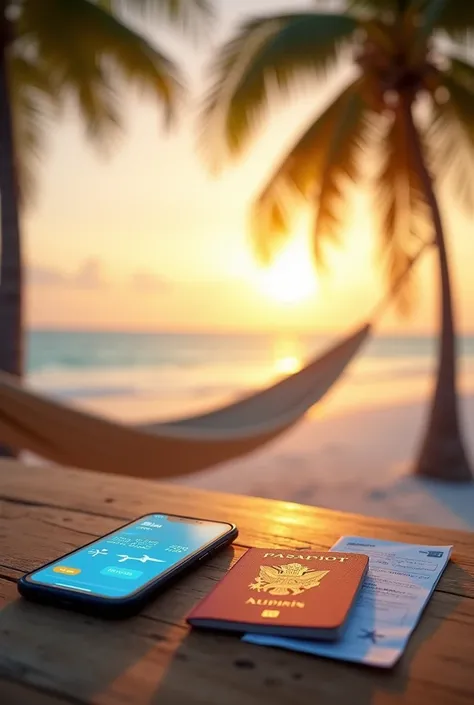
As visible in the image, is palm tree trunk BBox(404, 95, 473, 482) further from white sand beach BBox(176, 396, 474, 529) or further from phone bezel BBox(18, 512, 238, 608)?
phone bezel BBox(18, 512, 238, 608)

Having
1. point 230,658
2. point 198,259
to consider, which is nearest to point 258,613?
point 230,658

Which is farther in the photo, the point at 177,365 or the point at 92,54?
the point at 177,365

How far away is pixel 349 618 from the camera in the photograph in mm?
444

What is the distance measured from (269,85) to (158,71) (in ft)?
1.95

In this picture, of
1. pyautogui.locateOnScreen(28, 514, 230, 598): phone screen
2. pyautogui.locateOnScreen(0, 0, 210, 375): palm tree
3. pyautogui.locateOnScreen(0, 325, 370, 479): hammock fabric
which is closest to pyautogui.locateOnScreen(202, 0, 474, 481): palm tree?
pyautogui.locateOnScreen(0, 0, 210, 375): palm tree

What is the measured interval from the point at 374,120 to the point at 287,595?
3.10 meters

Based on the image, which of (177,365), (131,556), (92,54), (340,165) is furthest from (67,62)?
(177,365)

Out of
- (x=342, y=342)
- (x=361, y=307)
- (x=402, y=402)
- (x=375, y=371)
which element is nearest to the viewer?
(x=342, y=342)

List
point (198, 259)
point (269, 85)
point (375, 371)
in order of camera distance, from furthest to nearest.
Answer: point (198, 259), point (375, 371), point (269, 85)

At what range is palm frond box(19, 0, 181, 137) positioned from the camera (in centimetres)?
251

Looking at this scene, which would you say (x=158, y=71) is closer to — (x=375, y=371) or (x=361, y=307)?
(x=375, y=371)

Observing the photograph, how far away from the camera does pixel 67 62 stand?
2.68 m

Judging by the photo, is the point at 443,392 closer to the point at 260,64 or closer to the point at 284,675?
the point at 260,64

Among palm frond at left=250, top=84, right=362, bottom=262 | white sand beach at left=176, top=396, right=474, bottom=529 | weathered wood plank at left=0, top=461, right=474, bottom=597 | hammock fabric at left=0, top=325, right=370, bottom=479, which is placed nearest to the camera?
weathered wood plank at left=0, top=461, right=474, bottom=597
